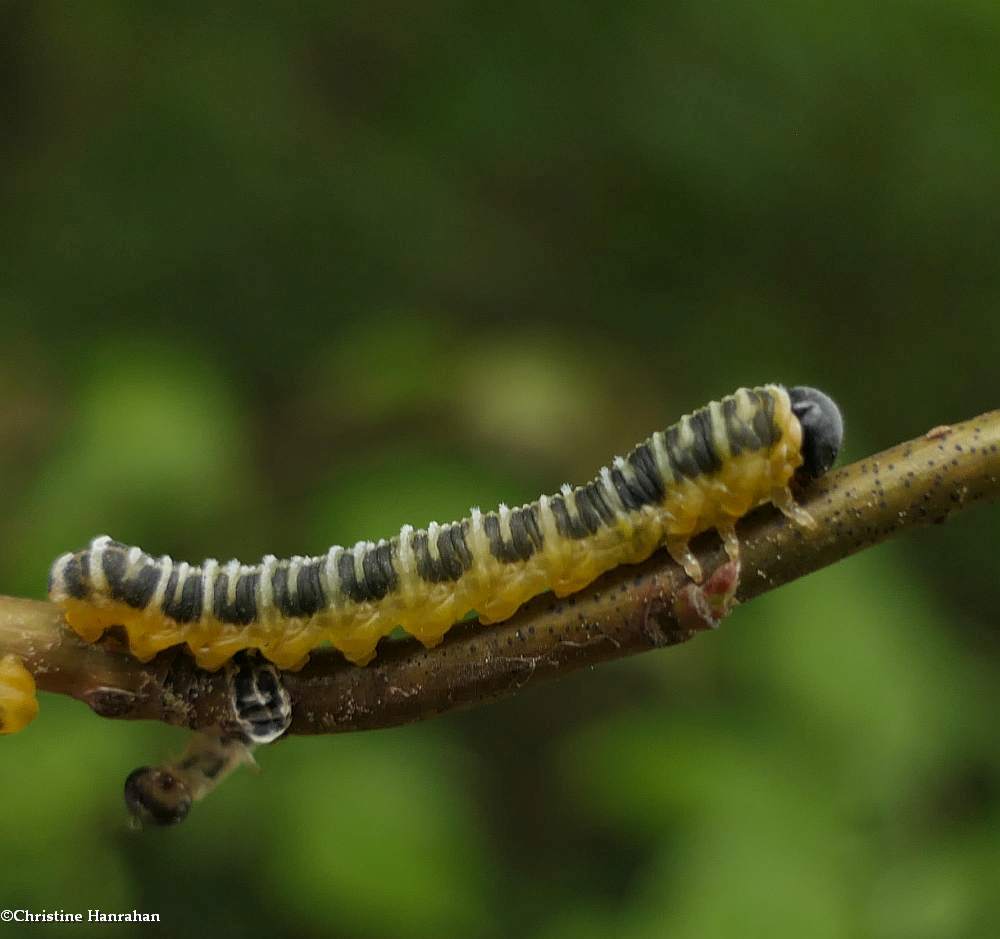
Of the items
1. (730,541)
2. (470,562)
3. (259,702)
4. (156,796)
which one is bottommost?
(156,796)

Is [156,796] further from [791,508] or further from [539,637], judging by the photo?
[791,508]

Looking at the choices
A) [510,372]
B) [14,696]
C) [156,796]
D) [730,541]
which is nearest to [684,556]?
[730,541]

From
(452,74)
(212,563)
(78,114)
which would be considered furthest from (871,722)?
(78,114)

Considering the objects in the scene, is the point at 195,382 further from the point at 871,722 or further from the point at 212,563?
the point at 871,722

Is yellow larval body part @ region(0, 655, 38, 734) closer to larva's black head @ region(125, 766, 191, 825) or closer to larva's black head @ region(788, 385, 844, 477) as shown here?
larva's black head @ region(125, 766, 191, 825)

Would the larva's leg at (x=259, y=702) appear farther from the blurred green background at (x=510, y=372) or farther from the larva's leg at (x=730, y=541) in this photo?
the larva's leg at (x=730, y=541)

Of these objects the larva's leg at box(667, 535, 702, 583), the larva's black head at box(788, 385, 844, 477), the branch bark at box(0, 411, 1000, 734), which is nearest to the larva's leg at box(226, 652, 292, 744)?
the branch bark at box(0, 411, 1000, 734)
